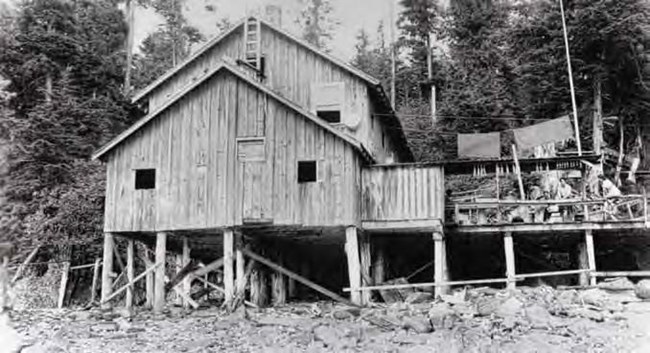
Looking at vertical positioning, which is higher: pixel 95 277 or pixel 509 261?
pixel 509 261

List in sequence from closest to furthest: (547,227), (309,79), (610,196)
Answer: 1. (547,227)
2. (610,196)
3. (309,79)

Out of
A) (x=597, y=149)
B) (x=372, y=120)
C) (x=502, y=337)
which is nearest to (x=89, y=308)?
(x=372, y=120)

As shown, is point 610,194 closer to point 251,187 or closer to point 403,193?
point 403,193

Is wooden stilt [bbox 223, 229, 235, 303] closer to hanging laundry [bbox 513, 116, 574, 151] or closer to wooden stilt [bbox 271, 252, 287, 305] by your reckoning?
wooden stilt [bbox 271, 252, 287, 305]

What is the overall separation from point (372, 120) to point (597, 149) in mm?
13461

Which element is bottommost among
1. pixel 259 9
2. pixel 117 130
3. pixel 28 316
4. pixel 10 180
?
pixel 28 316

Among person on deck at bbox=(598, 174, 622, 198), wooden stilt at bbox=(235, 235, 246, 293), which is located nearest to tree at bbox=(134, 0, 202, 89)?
wooden stilt at bbox=(235, 235, 246, 293)

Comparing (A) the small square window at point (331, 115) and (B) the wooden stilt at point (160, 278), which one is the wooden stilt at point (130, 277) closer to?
(B) the wooden stilt at point (160, 278)

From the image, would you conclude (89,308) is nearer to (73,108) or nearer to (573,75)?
(73,108)

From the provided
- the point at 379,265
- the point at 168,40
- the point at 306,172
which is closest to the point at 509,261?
the point at 379,265

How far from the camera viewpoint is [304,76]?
30.4 meters

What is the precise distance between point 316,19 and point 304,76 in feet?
59.1

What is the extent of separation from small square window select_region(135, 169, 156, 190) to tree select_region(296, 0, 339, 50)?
19561 millimetres

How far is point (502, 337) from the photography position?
2014 cm
